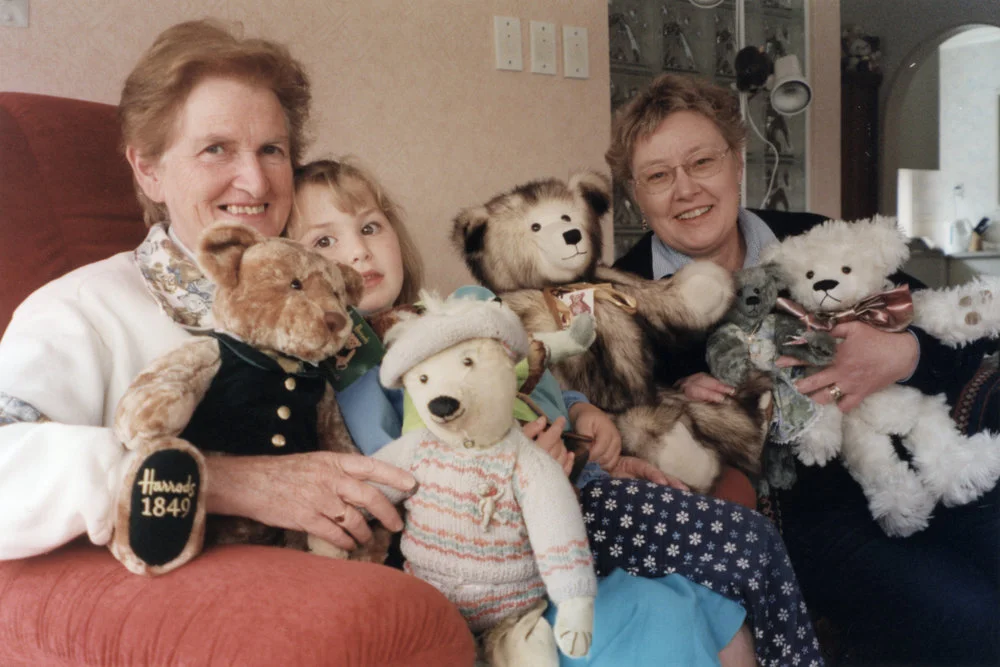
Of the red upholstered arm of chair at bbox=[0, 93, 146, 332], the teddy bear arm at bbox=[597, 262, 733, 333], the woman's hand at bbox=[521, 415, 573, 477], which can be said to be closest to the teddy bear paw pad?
the woman's hand at bbox=[521, 415, 573, 477]

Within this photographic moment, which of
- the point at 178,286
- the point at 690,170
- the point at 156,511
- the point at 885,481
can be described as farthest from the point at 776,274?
the point at 156,511

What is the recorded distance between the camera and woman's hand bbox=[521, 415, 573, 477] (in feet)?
2.91

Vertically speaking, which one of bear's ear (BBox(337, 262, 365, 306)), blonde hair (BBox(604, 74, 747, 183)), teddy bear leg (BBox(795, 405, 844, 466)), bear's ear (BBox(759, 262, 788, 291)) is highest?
blonde hair (BBox(604, 74, 747, 183))

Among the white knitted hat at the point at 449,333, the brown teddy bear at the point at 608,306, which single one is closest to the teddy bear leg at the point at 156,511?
the white knitted hat at the point at 449,333

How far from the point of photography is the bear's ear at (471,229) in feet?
4.15

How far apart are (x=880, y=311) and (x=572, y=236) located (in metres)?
0.56

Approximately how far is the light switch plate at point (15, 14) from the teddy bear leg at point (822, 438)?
4.37ft

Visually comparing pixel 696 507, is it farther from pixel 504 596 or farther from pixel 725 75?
pixel 725 75

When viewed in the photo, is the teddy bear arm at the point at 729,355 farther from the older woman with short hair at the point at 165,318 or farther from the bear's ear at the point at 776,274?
the older woman with short hair at the point at 165,318

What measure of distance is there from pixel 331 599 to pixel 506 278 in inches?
28.5

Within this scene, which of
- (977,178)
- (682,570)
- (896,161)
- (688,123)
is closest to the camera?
(682,570)

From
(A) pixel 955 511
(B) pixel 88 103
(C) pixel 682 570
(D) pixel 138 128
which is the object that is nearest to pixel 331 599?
(C) pixel 682 570

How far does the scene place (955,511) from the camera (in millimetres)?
1318

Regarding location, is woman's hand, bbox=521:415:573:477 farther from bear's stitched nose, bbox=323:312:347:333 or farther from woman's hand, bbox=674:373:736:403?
woman's hand, bbox=674:373:736:403
